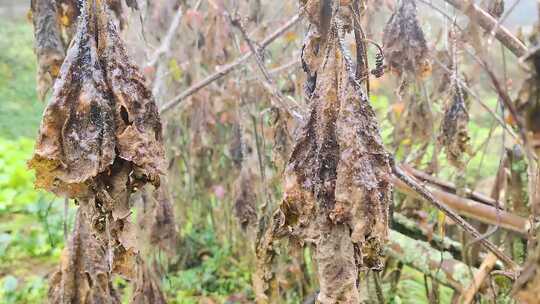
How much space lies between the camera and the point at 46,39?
122 centimetres

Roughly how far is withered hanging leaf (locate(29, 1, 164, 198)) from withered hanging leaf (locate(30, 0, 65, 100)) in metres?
0.39

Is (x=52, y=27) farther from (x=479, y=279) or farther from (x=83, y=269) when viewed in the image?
(x=479, y=279)

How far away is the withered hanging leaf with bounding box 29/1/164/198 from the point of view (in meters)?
0.83

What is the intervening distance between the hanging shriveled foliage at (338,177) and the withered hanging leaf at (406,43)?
0.50m

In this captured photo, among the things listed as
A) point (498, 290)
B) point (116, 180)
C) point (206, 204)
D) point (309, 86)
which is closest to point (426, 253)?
point (498, 290)

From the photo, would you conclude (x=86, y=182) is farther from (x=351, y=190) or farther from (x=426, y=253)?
(x=426, y=253)

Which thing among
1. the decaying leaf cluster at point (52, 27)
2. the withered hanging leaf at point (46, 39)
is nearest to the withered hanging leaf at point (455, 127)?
the decaying leaf cluster at point (52, 27)

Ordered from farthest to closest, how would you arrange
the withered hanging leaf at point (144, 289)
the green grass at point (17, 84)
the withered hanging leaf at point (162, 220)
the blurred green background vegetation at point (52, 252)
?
the green grass at point (17, 84) < the blurred green background vegetation at point (52, 252) < the withered hanging leaf at point (162, 220) < the withered hanging leaf at point (144, 289)

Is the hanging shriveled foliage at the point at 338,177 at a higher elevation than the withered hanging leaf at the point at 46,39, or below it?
below

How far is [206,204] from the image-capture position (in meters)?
3.35

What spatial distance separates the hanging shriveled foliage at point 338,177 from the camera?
0.76 metres

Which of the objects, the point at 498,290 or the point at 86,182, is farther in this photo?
the point at 498,290

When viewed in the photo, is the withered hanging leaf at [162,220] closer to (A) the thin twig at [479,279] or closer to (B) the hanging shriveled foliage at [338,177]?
(A) the thin twig at [479,279]

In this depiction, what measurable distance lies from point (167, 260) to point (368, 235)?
2.35 meters
